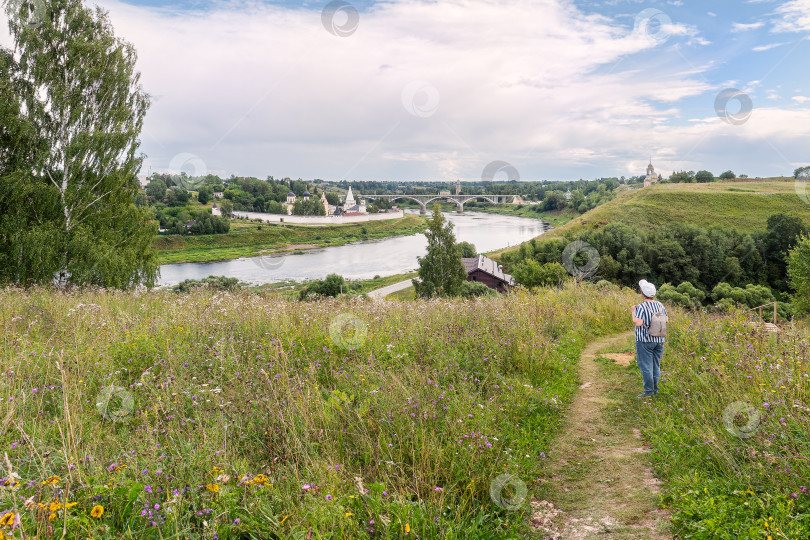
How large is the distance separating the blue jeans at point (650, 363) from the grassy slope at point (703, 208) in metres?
65.8

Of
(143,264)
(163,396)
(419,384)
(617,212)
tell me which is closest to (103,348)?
(163,396)

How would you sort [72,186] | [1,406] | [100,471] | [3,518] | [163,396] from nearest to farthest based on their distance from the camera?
1. [3,518]
2. [100,471]
3. [1,406]
4. [163,396]
5. [72,186]

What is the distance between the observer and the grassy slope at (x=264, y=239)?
264 feet

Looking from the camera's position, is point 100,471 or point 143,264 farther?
point 143,264

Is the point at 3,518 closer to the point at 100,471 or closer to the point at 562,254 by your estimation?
the point at 100,471

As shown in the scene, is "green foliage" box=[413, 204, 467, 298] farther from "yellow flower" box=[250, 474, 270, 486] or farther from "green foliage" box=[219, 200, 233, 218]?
"green foliage" box=[219, 200, 233, 218]

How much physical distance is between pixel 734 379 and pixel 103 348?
6956mm

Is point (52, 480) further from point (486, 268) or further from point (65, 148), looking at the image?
point (486, 268)

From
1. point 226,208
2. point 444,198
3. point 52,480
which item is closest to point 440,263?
point 52,480

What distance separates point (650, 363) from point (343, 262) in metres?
69.7

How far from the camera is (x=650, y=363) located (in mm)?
6078

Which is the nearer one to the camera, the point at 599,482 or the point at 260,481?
the point at 260,481

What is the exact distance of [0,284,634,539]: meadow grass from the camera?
2533 mm

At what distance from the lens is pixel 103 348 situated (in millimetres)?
4930
